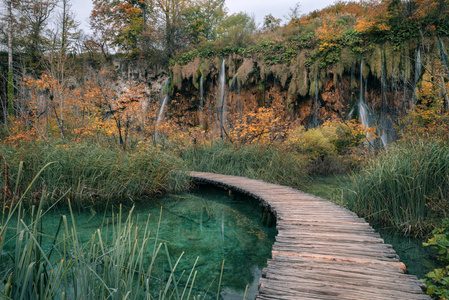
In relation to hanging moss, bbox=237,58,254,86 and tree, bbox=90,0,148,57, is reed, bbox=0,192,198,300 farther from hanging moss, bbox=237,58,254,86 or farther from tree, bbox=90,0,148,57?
tree, bbox=90,0,148,57

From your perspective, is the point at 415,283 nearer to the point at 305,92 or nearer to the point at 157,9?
the point at 305,92

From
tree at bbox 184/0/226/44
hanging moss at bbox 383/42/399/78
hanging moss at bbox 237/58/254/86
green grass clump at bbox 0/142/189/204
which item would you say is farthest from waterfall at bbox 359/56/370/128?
tree at bbox 184/0/226/44

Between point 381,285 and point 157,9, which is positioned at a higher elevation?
point 157,9

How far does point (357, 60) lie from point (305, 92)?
2.58m

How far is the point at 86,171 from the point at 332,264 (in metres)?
4.71

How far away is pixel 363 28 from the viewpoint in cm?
1178

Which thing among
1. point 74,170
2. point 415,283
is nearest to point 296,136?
point 74,170

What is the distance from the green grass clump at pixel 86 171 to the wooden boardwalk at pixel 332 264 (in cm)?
332

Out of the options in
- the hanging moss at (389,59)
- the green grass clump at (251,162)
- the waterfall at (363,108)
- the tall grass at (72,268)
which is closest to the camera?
the tall grass at (72,268)

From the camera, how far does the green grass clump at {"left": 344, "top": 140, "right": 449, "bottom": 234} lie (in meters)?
3.57

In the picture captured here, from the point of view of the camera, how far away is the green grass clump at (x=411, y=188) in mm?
3566

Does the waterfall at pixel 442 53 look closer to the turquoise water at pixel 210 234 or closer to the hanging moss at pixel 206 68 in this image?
the turquoise water at pixel 210 234

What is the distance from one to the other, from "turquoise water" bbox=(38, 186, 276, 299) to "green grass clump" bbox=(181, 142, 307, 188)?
1.23 meters

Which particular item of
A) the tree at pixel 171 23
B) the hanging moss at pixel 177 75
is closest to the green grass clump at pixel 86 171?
the hanging moss at pixel 177 75
